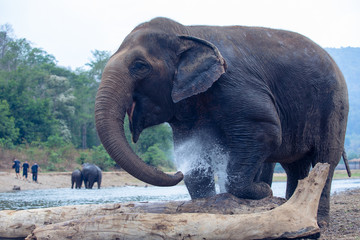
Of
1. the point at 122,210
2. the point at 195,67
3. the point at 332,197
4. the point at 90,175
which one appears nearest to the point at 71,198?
the point at 332,197

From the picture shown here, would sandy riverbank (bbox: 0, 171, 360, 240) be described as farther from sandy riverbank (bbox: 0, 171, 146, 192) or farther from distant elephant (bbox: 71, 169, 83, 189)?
distant elephant (bbox: 71, 169, 83, 189)

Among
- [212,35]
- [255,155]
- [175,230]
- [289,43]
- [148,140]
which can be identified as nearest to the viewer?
[175,230]

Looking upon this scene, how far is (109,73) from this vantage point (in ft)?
17.0

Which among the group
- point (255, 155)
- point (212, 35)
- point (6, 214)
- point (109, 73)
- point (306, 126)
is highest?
point (212, 35)

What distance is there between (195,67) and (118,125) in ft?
3.89

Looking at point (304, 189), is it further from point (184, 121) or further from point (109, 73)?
point (109, 73)

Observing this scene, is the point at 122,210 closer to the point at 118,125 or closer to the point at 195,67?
the point at 118,125

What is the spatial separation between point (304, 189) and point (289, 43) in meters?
2.46

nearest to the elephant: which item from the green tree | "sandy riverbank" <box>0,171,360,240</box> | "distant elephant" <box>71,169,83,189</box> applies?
"sandy riverbank" <box>0,171,360,240</box>

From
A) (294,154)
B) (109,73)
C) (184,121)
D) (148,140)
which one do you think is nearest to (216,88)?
(184,121)

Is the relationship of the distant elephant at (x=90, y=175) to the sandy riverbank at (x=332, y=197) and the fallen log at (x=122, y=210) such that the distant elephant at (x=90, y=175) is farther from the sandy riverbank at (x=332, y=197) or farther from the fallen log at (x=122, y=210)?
the fallen log at (x=122, y=210)

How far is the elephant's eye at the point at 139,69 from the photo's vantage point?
5332 millimetres

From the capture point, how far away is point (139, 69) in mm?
5375

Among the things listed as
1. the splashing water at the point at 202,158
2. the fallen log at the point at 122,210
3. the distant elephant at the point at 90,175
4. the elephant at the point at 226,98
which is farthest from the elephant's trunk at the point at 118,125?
the distant elephant at the point at 90,175
